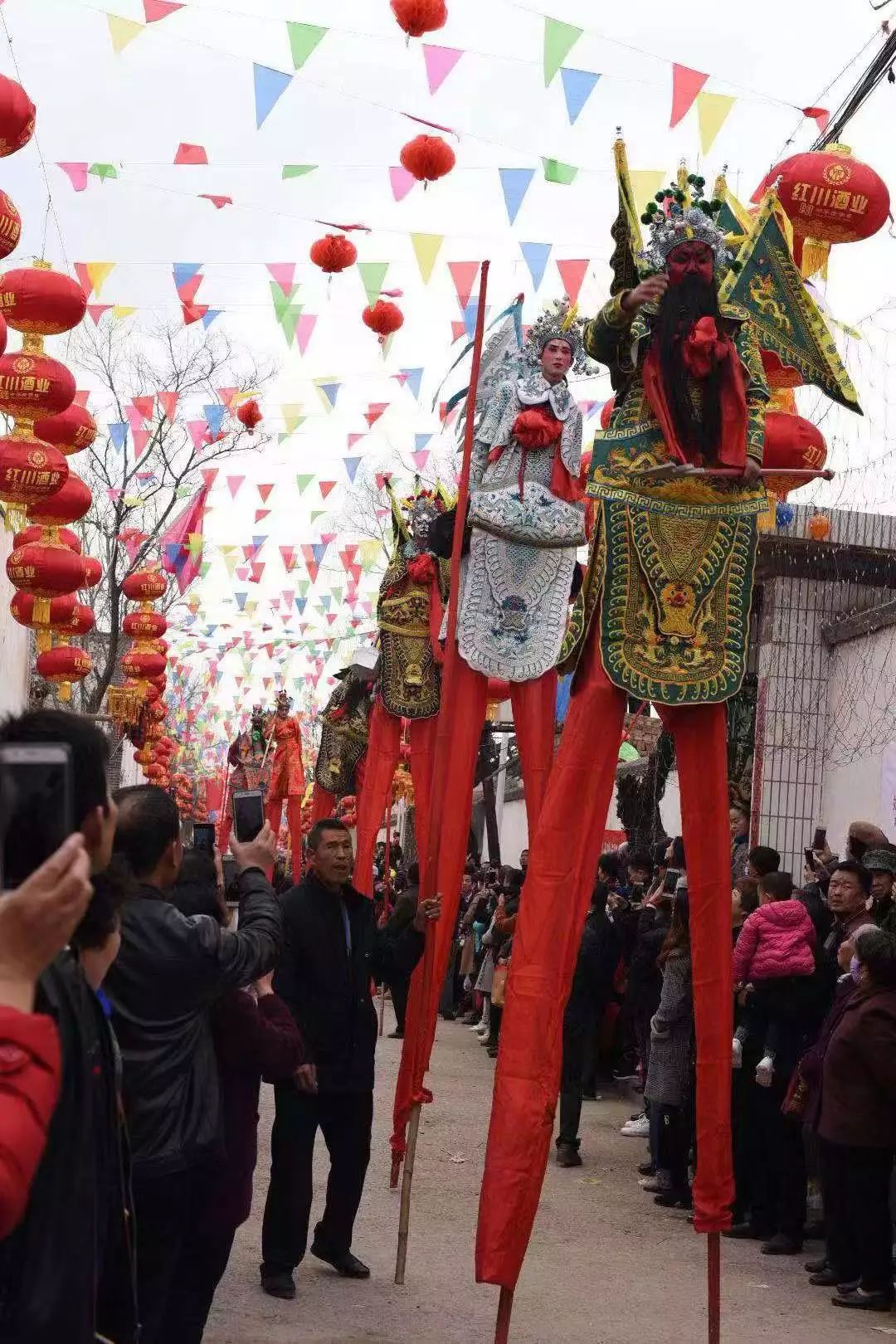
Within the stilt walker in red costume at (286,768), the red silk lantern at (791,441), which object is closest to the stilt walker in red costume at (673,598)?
A: the red silk lantern at (791,441)

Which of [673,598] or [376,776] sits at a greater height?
[673,598]

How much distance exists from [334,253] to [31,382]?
2554mm

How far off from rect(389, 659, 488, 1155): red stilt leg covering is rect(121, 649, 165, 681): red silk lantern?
1346 centimetres

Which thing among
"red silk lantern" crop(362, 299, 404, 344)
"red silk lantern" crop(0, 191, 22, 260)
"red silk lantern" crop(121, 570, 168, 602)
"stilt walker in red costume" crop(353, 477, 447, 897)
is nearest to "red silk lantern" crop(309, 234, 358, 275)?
"red silk lantern" crop(362, 299, 404, 344)

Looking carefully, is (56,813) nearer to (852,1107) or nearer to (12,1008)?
(12,1008)

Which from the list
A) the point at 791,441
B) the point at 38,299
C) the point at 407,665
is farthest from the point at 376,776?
the point at 791,441

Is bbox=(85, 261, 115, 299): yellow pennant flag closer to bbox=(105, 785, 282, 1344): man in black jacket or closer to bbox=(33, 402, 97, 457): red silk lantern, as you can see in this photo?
bbox=(33, 402, 97, 457): red silk lantern

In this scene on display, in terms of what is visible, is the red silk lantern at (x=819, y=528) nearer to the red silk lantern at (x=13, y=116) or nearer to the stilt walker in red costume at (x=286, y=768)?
the red silk lantern at (x=13, y=116)

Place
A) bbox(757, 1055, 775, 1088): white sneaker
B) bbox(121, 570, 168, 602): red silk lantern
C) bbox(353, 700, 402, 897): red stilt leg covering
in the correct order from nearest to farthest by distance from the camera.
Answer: bbox(757, 1055, 775, 1088): white sneaker < bbox(353, 700, 402, 897): red stilt leg covering < bbox(121, 570, 168, 602): red silk lantern

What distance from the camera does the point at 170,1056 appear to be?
396 centimetres

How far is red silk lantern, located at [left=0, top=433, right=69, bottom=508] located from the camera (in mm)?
10234

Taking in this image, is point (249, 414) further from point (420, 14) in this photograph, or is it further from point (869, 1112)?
point (869, 1112)

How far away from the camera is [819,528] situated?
13.4 metres

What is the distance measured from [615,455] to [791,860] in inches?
383
